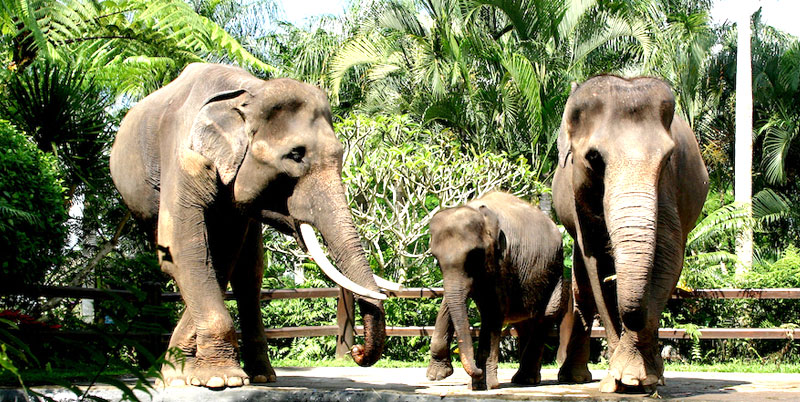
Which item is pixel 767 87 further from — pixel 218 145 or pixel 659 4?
pixel 218 145

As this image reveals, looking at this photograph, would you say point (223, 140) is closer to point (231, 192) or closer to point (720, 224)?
point (231, 192)

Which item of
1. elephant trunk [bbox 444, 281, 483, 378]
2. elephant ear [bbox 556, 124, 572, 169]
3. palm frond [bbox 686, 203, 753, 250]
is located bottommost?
elephant trunk [bbox 444, 281, 483, 378]

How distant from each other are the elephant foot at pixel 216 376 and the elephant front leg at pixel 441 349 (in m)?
3.03

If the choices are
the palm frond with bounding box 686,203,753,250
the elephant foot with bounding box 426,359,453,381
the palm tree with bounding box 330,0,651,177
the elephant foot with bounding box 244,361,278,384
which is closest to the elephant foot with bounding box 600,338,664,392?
the elephant foot with bounding box 244,361,278,384

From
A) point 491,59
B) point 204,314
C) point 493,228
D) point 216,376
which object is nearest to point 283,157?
point 204,314

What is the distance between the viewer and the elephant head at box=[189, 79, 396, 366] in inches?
248

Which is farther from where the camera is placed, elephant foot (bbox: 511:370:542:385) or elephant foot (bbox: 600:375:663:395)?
elephant foot (bbox: 511:370:542:385)

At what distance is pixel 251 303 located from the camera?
24.8ft

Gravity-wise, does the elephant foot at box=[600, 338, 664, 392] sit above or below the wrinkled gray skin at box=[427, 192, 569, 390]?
below

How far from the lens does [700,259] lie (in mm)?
16094

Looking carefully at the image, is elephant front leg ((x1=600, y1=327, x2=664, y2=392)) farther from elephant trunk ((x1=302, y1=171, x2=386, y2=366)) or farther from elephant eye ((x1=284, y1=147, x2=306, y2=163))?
elephant eye ((x1=284, y1=147, x2=306, y2=163))

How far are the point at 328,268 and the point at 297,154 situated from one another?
31.7 inches

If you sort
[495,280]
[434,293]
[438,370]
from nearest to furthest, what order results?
1. [495,280]
2. [438,370]
3. [434,293]

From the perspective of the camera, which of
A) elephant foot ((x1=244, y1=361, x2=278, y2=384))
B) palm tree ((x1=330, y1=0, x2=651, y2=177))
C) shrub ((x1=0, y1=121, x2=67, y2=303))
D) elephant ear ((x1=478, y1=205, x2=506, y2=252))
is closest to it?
elephant foot ((x1=244, y1=361, x2=278, y2=384))
